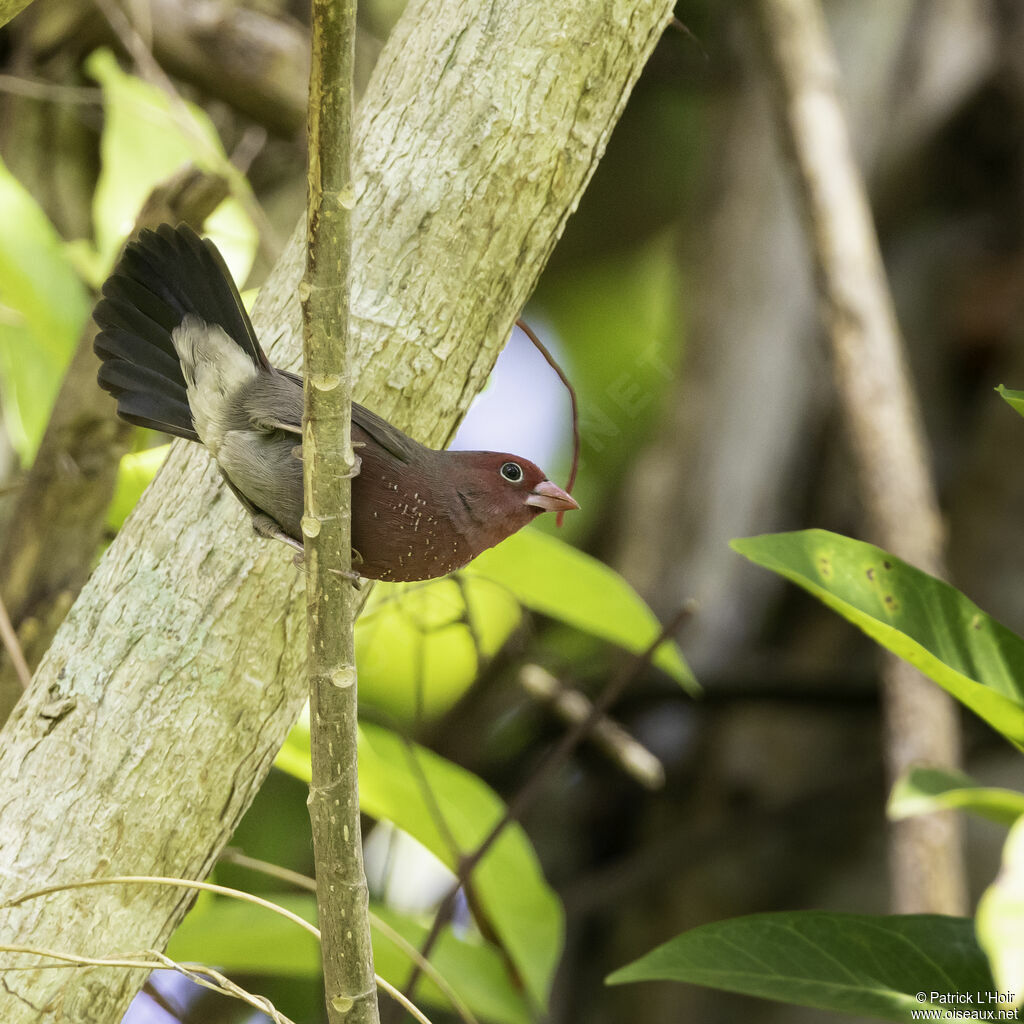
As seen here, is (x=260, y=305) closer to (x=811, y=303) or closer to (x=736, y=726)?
(x=736, y=726)

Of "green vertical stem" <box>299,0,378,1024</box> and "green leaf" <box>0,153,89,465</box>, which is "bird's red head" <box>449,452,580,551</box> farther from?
"green leaf" <box>0,153,89,465</box>

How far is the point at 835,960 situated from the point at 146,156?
6.51ft

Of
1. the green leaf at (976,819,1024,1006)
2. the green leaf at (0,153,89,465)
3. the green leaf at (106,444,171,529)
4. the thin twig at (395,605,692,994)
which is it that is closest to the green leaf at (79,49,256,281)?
the green leaf at (0,153,89,465)

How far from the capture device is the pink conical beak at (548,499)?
104 centimetres

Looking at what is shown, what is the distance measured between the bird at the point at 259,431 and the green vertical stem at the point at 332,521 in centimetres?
8

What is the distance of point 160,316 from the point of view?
42.9 inches

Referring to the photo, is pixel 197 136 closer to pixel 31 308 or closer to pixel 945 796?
pixel 31 308

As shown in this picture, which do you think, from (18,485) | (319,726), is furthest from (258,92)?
(319,726)

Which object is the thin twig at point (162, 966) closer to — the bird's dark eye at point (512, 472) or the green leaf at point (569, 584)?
the bird's dark eye at point (512, 472)

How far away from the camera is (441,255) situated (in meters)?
1.24

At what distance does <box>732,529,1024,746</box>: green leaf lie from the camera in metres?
1.27

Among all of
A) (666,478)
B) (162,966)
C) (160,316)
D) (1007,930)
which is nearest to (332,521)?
(160,316)

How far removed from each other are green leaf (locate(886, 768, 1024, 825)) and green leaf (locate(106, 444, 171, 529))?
3.78 feet

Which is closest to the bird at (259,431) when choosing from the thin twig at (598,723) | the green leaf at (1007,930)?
the green leaf at (1007,930)
